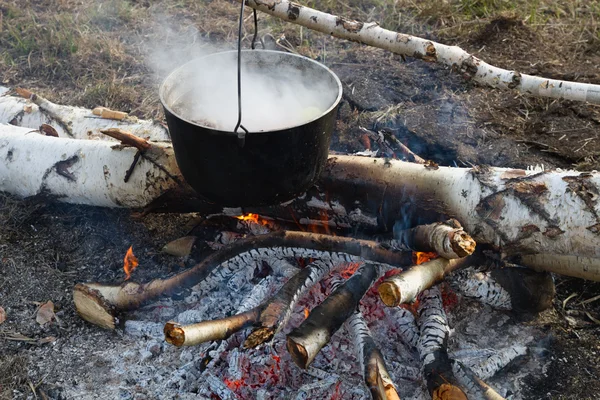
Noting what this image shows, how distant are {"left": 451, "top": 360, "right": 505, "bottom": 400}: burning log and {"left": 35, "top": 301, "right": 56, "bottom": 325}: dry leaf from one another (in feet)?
6.52

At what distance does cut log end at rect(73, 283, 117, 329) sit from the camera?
2.79 m

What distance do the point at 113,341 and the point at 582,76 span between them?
4.44 metres

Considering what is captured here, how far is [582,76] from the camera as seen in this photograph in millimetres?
5004

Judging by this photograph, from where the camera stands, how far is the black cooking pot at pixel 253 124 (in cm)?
215

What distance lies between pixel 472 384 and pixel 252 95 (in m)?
1.58

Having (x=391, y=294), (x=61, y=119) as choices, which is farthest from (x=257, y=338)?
(x=61, y=119)

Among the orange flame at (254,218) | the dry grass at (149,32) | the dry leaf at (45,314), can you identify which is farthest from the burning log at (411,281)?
the dry grass at (149,32)

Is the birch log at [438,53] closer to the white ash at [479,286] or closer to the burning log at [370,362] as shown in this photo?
the white ash at [479,286]

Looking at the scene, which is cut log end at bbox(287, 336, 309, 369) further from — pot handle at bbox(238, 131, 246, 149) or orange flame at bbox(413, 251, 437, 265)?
pot handle at bbox(238, 131, 246, 149)

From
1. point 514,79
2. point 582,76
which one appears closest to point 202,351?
point 514,79

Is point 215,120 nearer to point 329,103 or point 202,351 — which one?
point 329,103

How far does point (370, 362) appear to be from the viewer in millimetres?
2396

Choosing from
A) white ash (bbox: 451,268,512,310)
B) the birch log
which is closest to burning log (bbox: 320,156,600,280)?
white ash (bbox: 451,268,512,310)

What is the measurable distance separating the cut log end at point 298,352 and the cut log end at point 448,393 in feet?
1.83
